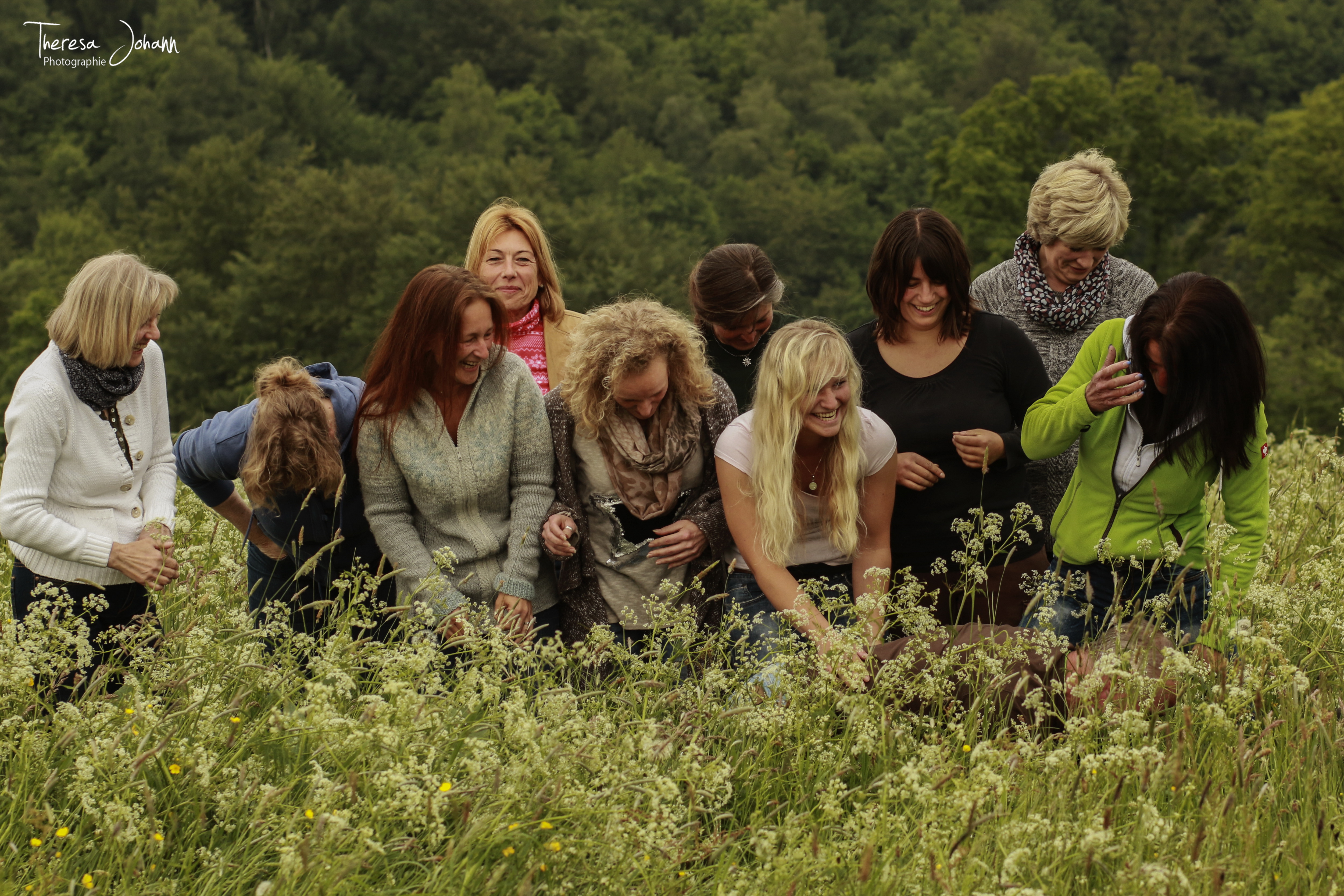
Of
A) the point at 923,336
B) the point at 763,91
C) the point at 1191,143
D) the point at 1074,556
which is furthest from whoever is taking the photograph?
the point at 763,91

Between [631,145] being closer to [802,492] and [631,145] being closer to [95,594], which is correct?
[802,492]

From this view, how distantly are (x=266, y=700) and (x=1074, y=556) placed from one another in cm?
282

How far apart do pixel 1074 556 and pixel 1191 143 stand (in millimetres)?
40040

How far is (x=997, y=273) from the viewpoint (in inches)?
214

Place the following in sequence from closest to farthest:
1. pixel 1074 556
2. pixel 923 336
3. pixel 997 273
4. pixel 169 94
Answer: pixel 1074 556 → pixel 923 336 → pixel 997 273 → pixel 169 94

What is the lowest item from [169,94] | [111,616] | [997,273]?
[111,616]

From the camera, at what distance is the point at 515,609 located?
4562mm

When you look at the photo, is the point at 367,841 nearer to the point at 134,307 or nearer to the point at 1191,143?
the point at 134,307

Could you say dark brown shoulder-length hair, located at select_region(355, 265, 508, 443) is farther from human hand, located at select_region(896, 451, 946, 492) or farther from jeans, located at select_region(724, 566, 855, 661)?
human hand, located at select_region(896, 451, 946, 492)

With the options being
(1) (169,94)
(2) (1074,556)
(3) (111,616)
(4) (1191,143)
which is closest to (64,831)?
(3) (111,616)

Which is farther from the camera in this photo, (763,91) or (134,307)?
(763,91)

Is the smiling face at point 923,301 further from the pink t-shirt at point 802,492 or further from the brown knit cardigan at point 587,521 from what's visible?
the brown knit cardigan at point 587,521

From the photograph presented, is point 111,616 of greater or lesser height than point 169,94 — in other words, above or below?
below
